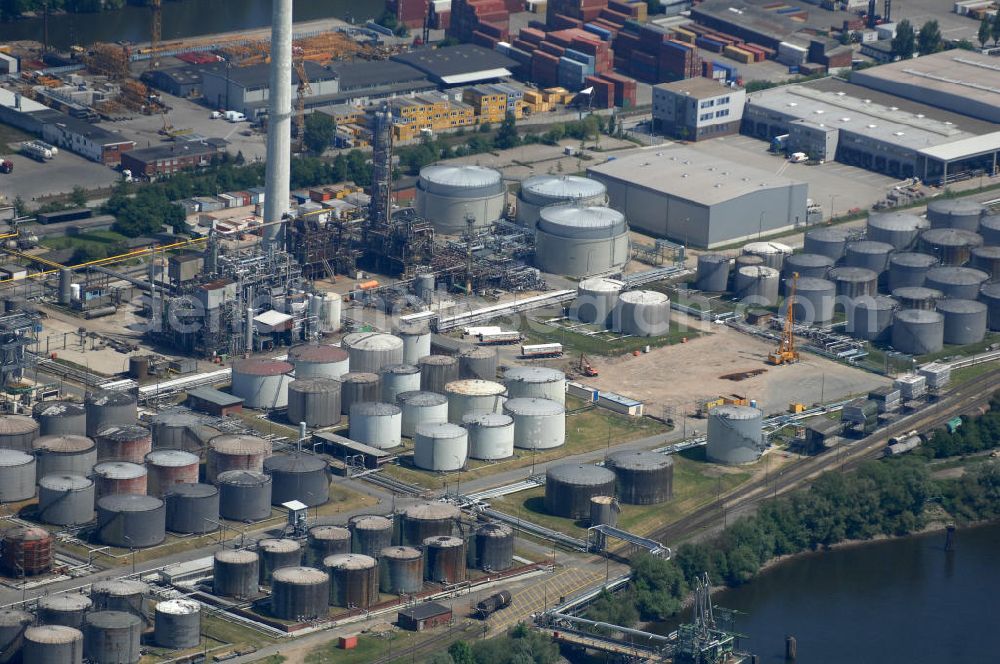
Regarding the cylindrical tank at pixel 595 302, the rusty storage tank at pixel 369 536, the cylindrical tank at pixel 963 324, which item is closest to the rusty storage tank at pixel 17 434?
the rusty storage tank at pixel 369 536

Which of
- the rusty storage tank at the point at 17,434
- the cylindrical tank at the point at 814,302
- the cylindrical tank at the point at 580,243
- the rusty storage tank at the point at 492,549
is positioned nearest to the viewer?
the rusty storage tank at the point at 492,549

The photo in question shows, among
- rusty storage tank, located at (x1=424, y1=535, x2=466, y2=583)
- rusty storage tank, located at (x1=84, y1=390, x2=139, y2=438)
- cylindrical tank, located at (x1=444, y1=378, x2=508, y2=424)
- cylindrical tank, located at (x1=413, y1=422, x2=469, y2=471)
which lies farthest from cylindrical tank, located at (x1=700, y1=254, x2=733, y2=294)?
rusty storage tank, located at (x1=424, y1=535, x2=466, y2=583)

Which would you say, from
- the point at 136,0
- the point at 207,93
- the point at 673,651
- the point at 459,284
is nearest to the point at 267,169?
the point at 459,284

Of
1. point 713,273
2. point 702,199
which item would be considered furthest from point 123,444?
point 702,199

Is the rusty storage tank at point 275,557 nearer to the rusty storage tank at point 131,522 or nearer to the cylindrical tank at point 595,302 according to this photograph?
the rusty storage tank at point 131,522

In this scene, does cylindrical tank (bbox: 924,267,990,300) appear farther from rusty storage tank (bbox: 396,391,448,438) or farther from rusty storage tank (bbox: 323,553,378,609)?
rusty storage tank (bbox: 323,553,378,609)

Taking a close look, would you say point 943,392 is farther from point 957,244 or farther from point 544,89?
point 544,89
